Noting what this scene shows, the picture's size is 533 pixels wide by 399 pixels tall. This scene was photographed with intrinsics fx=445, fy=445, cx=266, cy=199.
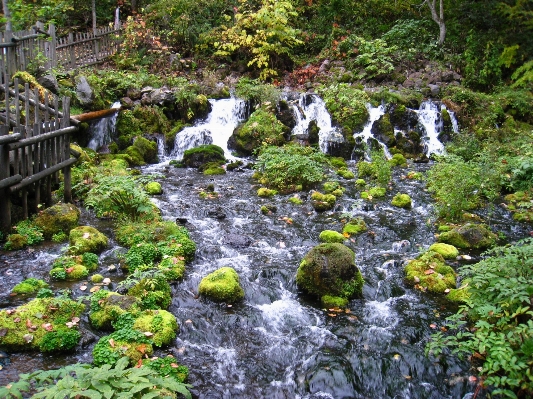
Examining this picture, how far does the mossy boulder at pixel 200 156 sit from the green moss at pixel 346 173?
4.06 metres

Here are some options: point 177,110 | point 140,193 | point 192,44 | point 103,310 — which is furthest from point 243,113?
point 103,310

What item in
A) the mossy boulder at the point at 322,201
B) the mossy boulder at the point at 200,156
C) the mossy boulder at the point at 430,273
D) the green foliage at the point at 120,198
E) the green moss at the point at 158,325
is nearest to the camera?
the green moss at the point at 158,325

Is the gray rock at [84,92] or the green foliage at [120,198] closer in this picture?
the green foliage at [120,198]

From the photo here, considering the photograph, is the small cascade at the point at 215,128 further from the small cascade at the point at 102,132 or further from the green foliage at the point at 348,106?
the green foliage at the point at 348,106

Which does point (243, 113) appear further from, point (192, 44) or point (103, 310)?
point (103, 310)

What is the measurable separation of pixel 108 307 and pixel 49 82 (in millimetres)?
9846

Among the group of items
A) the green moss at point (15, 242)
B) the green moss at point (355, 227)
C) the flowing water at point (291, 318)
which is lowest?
the flowing water at point (291, 318)

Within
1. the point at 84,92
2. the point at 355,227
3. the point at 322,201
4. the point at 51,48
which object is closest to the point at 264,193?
the point at 322,201

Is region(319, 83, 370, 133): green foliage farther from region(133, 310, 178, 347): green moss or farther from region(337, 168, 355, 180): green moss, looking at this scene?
region(133, 310, 178, 347): green moss

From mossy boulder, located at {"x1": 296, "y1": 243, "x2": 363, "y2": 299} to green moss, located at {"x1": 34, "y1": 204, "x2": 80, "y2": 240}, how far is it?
4789 mm

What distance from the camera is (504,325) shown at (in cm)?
494

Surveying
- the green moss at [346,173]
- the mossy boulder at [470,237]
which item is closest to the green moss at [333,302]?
the mossy boulder at [470,237]

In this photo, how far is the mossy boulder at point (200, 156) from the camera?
15.2 meters

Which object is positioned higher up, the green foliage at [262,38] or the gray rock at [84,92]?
the green foliage at [262,38]
